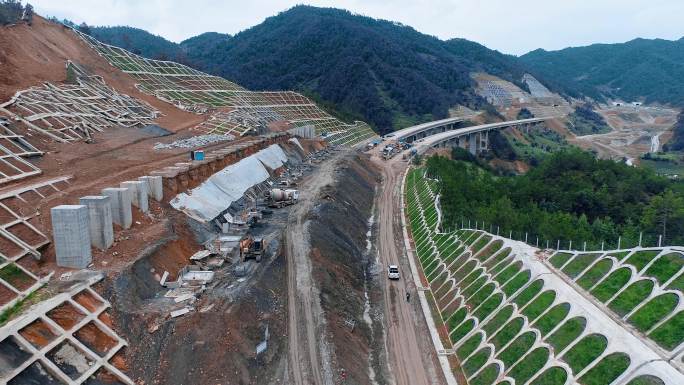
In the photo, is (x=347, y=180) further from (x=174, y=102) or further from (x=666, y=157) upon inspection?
(x=666, y=157)

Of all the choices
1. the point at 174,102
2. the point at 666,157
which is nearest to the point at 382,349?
the point at 174,102

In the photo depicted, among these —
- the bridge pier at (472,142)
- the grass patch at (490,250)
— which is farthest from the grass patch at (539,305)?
the bridge pier at (472,142)

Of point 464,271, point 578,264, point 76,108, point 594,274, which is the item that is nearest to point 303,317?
point 464,271

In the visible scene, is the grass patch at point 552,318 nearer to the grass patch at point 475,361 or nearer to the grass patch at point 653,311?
the grass patch at point 475,361

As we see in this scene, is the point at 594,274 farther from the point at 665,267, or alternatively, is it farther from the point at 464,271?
the point at 464,271

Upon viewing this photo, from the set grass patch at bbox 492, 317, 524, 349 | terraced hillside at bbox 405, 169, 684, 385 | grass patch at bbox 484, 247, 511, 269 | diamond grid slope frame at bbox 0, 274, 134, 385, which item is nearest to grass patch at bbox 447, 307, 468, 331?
terraced hillside at bbox 405, 169, 684, 385
